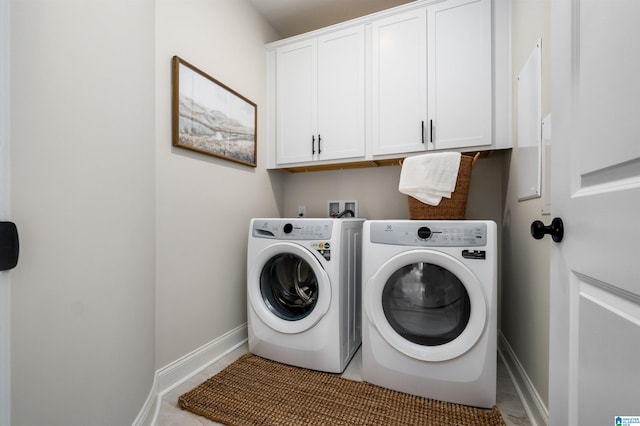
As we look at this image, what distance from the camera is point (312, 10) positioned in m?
2.25

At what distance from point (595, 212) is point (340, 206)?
2.00 metres

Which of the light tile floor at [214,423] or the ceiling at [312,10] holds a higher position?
the ceiling at [312,10]

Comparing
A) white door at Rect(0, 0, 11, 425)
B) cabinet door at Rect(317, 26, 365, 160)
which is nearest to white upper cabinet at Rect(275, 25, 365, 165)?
cabinet door at Rect(317, 26, 365, 160)

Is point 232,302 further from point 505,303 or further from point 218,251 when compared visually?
point 505,303

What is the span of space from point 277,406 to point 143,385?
600 millimetres

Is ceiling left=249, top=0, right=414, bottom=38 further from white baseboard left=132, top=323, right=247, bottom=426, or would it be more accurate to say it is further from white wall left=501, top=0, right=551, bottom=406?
white baseboard left=132, top=323, right=247, bottom=426

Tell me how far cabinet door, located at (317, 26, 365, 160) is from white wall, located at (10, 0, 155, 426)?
4.11ft

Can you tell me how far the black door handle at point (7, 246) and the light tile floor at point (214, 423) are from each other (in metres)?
1.11

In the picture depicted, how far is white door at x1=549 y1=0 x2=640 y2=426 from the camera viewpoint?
0.41 metres

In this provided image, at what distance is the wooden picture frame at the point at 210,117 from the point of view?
155 cm

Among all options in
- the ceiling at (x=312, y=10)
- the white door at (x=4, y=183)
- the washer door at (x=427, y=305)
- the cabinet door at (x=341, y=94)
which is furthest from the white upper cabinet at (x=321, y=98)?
the white door at (x=4, y=183)

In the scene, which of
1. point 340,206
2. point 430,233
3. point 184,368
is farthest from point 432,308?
point 184,368

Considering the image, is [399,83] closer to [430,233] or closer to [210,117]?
[430,233]

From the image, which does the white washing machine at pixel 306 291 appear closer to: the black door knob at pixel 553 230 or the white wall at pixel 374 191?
the white wall at pixel 374 191
